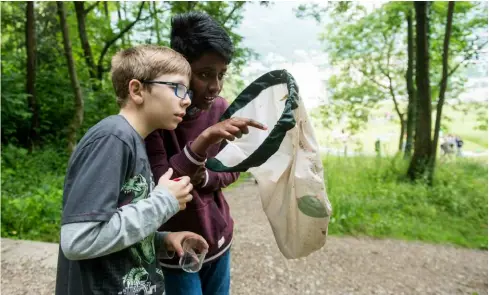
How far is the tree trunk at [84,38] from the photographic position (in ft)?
32.6

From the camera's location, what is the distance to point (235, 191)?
8109 millimetres

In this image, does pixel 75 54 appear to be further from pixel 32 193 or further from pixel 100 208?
pixel 100 208

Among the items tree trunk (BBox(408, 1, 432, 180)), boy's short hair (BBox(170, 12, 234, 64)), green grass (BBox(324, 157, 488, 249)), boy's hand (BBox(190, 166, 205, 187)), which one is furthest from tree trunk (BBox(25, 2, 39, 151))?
tree trunk (BBox(408, 1, 432, 180))

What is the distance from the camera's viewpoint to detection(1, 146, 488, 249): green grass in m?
4.66

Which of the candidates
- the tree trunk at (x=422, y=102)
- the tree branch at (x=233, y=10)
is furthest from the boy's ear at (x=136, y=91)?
the tree branch at (x=233, y=10)

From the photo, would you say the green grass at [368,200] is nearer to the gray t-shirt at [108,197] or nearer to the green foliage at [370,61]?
the gray t-shirt at [108,197]

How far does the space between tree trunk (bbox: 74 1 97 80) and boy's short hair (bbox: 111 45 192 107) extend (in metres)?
9.50

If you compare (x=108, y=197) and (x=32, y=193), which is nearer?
(x=108, y=197)

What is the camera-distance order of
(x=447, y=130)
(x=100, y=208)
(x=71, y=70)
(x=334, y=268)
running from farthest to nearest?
(x=447, y=130), (x=71, y=70), (x=334, y=268), (x=100, y=208)

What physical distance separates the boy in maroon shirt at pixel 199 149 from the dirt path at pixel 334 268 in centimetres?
215

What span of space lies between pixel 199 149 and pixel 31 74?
8.97 meters

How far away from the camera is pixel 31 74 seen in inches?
340

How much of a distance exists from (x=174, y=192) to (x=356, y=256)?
3.68 metres

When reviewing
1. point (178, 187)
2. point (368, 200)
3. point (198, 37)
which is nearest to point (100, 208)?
point (178, 187)
